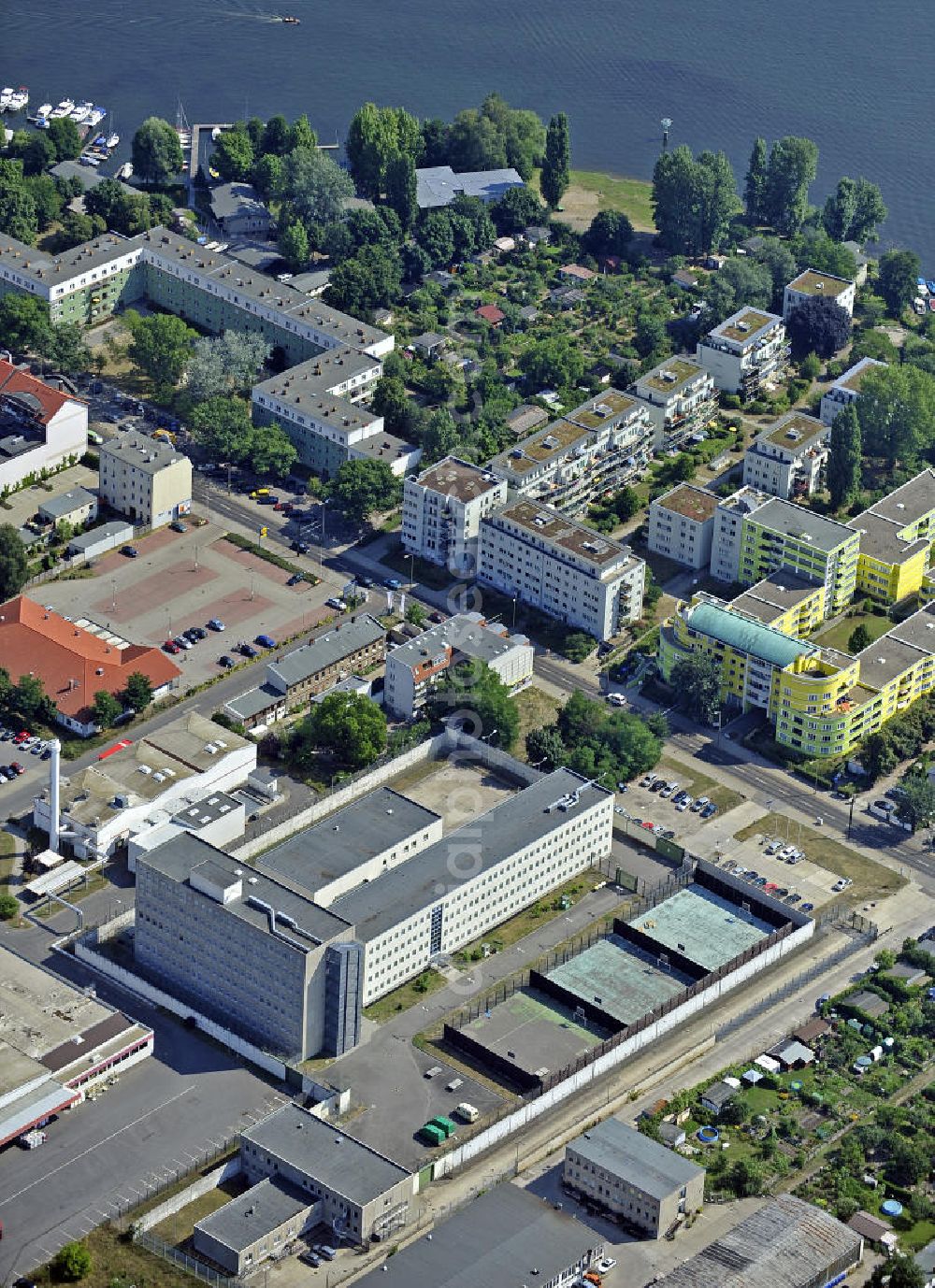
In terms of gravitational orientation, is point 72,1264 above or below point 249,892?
below

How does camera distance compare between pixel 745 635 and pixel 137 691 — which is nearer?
pixel 137 691

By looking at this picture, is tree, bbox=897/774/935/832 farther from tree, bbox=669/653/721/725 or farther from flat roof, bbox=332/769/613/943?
flat roof, bbox=332/769/613/943

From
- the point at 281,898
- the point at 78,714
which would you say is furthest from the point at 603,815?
the point at 78,714

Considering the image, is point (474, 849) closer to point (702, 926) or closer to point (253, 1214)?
point (702, 926)

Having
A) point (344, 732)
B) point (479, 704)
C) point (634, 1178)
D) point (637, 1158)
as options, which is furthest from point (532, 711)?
point (634, 1178)

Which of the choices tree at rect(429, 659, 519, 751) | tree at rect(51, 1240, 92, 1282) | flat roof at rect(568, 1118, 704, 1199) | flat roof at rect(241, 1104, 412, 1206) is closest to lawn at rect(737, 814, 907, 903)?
tree at rect(429, 659, 519, 751)

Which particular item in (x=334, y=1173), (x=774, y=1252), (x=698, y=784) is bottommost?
(x=774, y=1252)

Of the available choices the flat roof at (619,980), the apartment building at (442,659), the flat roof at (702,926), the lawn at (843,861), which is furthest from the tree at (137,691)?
the lawn at (843,861)
